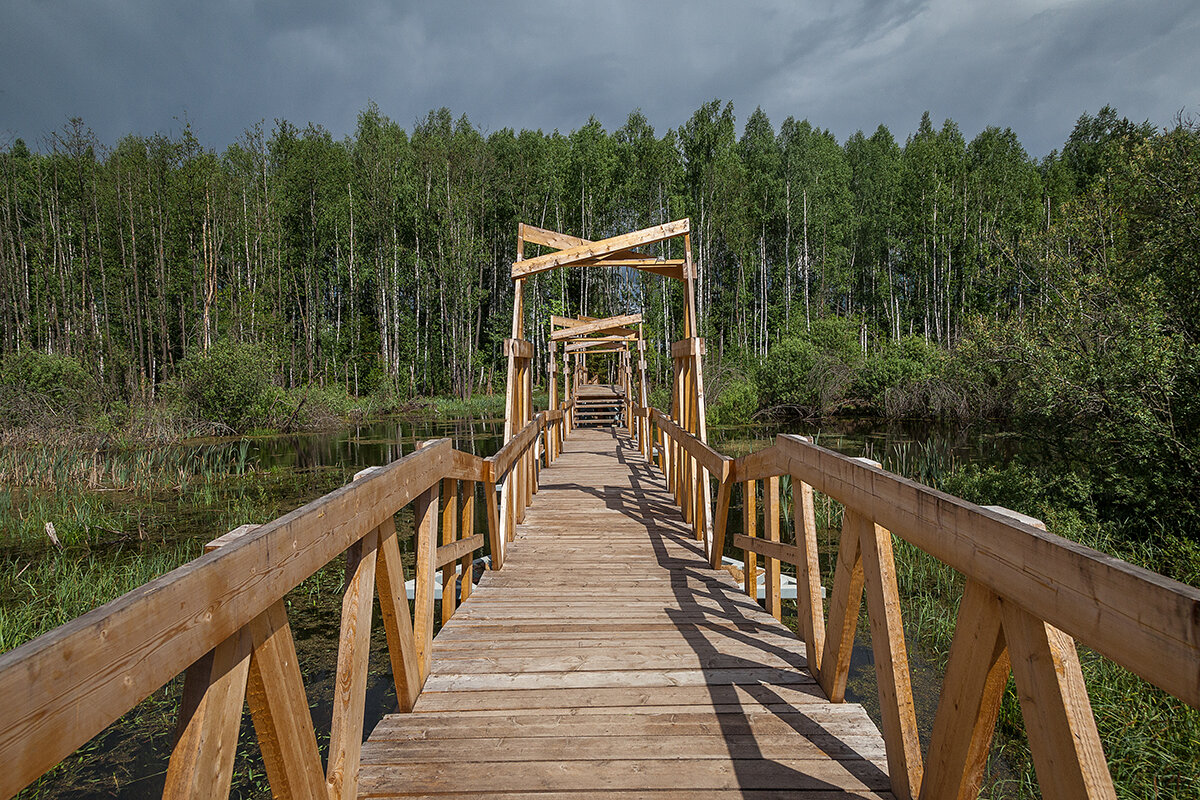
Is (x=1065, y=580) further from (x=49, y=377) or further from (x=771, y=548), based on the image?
(x=49, y=377)

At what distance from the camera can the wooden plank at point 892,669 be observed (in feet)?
6.18

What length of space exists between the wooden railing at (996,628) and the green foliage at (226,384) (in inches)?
807

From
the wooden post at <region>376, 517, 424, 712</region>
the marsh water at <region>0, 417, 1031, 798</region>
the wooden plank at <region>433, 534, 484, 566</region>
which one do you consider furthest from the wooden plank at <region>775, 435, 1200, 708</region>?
the marsh water at <region>0, 417, 1031, 798</region>

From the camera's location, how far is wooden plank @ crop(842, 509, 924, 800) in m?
1.88

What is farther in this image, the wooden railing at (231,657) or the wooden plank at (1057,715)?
the wooden plank at (1057,715)

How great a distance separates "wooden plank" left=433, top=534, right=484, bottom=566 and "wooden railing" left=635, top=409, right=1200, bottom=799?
1878 mm

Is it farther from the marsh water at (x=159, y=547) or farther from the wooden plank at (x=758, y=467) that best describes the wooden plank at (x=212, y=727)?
the marsh water at (x=159, y=547)

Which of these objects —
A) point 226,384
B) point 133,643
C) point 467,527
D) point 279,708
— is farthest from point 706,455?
point 226,384

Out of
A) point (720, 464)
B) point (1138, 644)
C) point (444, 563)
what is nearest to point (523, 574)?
point (444, 563)

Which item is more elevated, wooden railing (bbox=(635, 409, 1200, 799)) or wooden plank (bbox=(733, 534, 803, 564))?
wooden railing (bbox=(635, 409, 1200, 799))

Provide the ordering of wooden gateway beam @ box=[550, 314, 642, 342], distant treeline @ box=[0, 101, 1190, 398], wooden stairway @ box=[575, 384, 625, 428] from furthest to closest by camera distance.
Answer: distant treeline @ box=[0, 101, 1190, 398]
wooden stairway @ box=[575, 384, 625, 428]
wooden gateway beam @ box=[550, 314, 642, 342]

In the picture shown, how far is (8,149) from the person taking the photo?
28891 millimetres

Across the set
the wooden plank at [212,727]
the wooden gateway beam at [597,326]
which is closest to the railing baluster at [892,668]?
the wooden plank at [212,727]

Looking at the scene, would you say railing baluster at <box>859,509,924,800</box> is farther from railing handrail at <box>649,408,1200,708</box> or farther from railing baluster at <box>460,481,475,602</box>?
railing baluster at <box>460,481,475,602</box>
